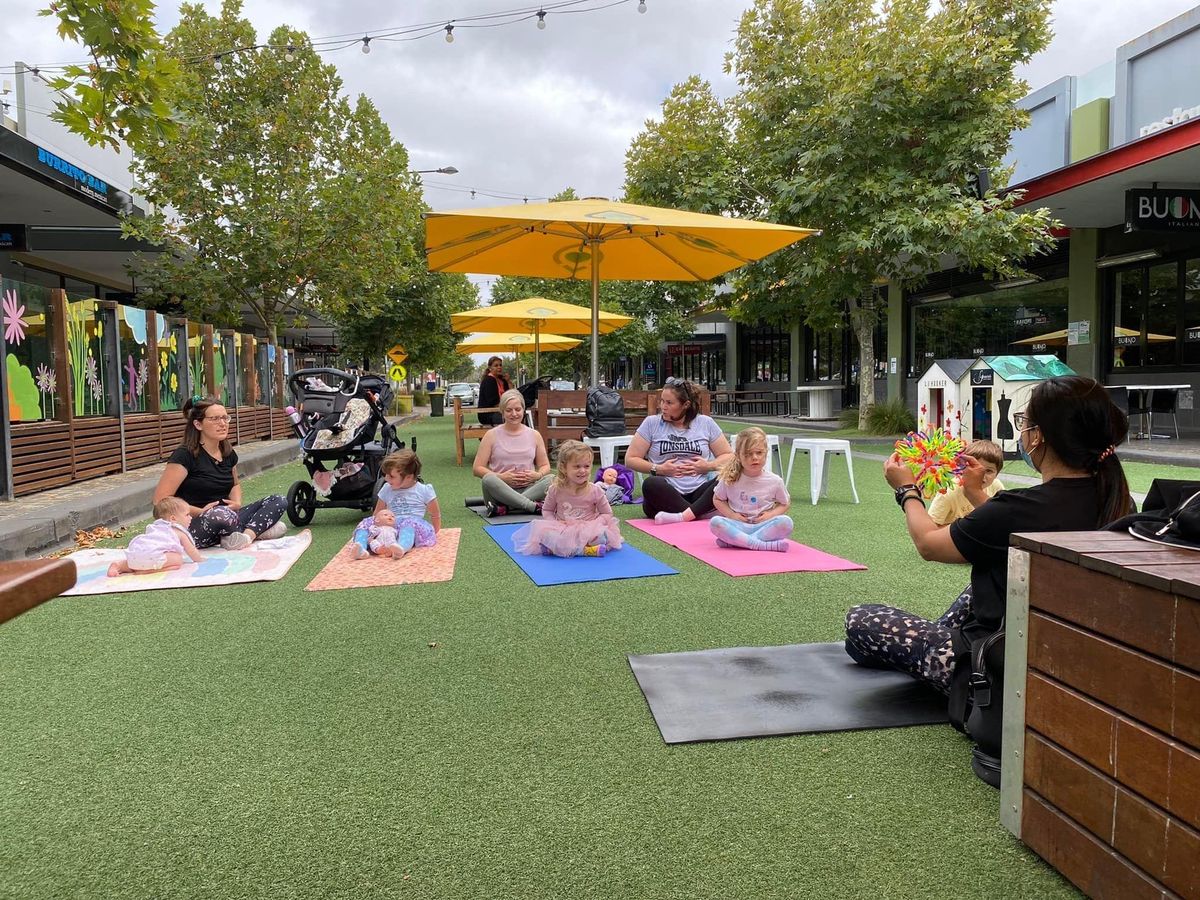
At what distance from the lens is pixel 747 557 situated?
554 centimetres

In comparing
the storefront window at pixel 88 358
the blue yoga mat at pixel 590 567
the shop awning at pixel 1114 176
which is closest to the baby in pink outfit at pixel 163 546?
the blue yoga mat at pixel 590 567

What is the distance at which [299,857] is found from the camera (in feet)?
6.76

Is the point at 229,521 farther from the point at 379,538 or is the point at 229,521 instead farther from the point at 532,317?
the point at 532,317

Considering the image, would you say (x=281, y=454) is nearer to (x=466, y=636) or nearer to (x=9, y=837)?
(x=466, y=636)

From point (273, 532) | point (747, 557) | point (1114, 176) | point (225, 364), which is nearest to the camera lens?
point (747, 557)

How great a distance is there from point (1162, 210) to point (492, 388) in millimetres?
10703

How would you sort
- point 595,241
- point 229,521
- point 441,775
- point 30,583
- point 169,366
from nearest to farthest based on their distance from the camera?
point 30,583
point 441,775
point 229,521
point 595,241
point 169,366

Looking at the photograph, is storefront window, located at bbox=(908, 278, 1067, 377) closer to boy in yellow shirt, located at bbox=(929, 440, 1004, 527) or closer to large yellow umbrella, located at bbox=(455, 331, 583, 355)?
large yellow umbrella, located at bbox=(455, 331, 583, 355)

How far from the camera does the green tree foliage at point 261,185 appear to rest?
15.5 metres

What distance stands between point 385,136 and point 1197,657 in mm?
19790

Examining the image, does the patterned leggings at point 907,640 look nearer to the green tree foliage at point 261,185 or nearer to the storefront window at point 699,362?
the green tree foliage at point 261,185

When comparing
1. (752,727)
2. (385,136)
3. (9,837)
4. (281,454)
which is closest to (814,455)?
(752,727)

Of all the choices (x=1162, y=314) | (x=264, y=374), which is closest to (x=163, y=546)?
(x=264, y=374)

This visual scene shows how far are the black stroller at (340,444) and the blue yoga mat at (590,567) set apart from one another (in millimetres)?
1927
